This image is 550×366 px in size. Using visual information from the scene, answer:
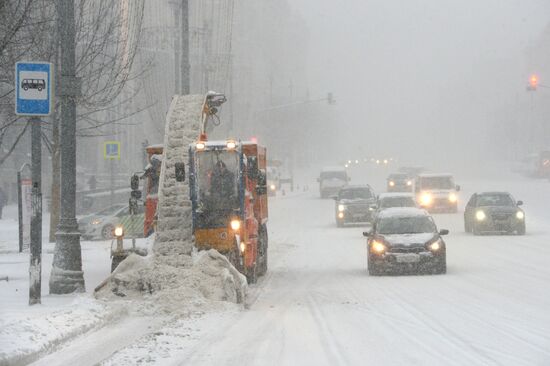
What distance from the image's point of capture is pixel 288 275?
22.0 metres

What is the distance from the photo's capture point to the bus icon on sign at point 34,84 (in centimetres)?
1438

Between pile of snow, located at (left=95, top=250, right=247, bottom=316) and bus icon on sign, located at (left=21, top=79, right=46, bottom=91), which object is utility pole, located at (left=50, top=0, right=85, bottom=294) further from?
bus icon on sign, located at (left=21, top=79, right=46, bottom=91)

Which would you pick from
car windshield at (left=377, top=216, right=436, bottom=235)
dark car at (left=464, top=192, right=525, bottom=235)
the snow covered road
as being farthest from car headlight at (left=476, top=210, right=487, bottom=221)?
car windshield at (left=377, top=216, right=436, bottom=235)

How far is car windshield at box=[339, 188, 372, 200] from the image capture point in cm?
4097

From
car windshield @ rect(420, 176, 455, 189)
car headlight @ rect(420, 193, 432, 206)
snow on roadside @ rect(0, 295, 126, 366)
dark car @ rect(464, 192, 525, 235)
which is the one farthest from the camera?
car windshield @ rect(420, 176, 455, 189)

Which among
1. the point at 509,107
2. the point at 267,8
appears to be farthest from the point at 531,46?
the point at 267,8

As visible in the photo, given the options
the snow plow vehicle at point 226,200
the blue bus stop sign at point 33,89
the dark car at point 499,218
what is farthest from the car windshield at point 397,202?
the blue bus stop sign at point 33,89

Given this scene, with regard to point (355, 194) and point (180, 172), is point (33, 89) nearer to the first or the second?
point (180, 172)

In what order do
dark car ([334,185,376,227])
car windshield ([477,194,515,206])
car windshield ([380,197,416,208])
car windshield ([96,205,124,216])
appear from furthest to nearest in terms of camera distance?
Result: dark car ([334,185,376,227])
car windshield ([96,205,124,216])
car windshield ([380,197,416,208])
car windshield ([477,194,515,206])

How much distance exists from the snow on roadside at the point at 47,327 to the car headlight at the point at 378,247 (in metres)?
7.72

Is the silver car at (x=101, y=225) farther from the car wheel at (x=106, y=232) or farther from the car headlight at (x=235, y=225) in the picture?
the car headlight at (x=235, y=225)

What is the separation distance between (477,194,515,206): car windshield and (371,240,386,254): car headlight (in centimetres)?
1387

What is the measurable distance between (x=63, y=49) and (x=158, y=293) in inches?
184

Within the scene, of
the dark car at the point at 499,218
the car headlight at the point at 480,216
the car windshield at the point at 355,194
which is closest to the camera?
the dark car at the point at 499,218
